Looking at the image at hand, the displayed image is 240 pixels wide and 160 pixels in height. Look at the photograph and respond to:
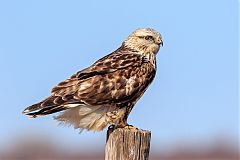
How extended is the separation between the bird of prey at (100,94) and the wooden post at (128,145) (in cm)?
140

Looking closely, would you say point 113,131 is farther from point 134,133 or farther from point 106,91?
point 106,91

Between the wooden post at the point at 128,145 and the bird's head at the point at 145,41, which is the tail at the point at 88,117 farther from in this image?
the bird's head at the point at 145,41

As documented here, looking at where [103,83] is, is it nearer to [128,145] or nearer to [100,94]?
[100,94]

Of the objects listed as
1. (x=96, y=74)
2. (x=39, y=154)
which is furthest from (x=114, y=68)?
(x=39, y=154)

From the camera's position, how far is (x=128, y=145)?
13609 mm

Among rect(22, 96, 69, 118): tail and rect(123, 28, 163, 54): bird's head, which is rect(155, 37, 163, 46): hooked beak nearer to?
rect(123, 28, 163, 54): bird's head

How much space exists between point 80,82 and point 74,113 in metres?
0.45

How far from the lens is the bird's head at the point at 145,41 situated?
1678cm

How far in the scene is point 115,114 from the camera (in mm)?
15406

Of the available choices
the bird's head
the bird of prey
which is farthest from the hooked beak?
the bird of prey

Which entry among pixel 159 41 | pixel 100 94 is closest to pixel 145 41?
→ pixel 159 41

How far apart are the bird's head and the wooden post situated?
3.13m

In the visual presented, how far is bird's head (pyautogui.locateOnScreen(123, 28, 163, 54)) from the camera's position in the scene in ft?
55.1

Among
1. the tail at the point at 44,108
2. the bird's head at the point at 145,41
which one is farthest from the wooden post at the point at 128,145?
the bird's head at the point at 145,41
